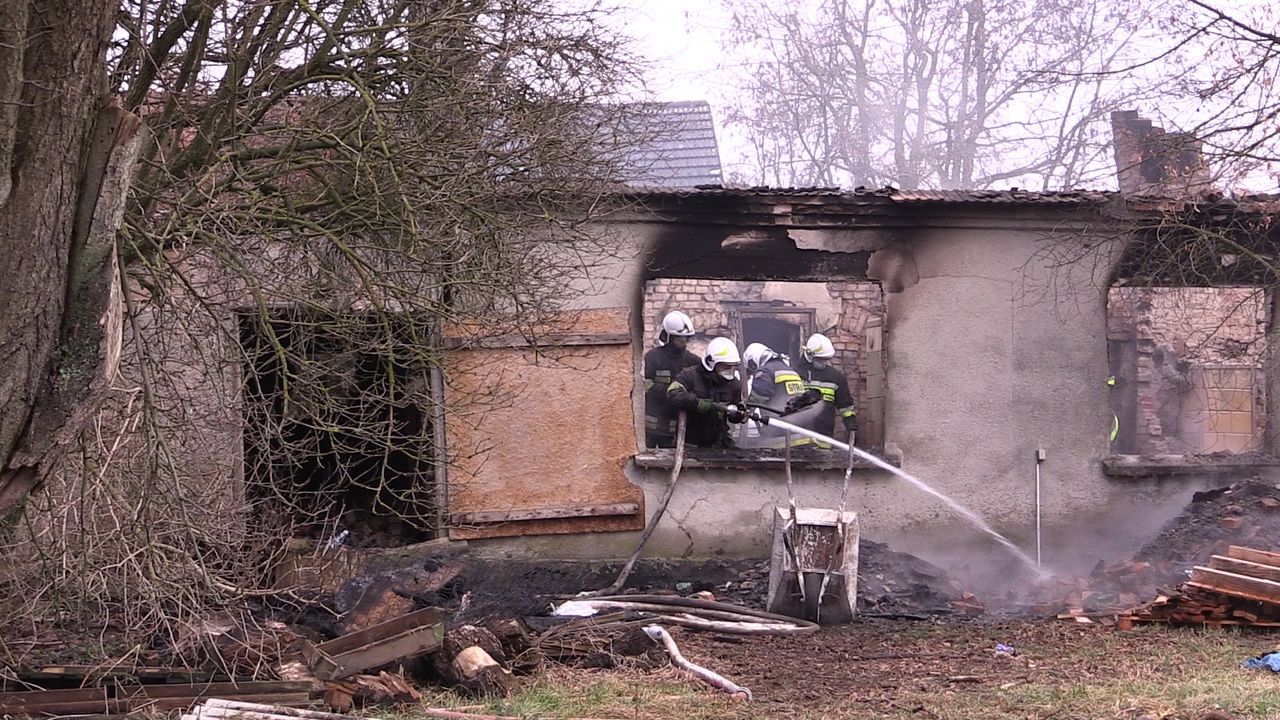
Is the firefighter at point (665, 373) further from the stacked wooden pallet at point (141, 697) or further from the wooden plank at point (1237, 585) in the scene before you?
the stacked wooden pallet at point (141, 697)

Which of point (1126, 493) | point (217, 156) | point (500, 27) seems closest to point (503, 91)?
point (500, 27)

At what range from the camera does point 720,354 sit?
37.8 feet

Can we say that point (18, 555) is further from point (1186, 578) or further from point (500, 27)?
point (1186, 578)

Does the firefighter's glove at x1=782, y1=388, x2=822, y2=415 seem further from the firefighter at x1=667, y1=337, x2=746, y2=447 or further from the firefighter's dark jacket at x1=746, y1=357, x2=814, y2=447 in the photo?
the firefighter at x1=667, y1=337, x2=746, y2=447

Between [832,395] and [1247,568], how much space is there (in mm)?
5211

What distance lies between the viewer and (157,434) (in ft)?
17.8

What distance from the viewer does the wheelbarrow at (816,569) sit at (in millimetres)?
8320

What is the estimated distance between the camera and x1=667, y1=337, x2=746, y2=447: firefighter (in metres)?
10.7

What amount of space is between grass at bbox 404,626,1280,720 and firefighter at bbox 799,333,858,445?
5177mm

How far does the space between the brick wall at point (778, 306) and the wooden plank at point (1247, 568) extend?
903 cm

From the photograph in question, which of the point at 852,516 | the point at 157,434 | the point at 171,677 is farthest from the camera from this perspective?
the point at 852,516

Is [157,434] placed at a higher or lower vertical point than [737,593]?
higher

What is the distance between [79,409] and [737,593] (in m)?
6.51

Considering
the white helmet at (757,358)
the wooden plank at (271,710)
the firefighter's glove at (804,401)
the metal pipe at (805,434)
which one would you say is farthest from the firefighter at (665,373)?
the wooden plank at (271,710)
